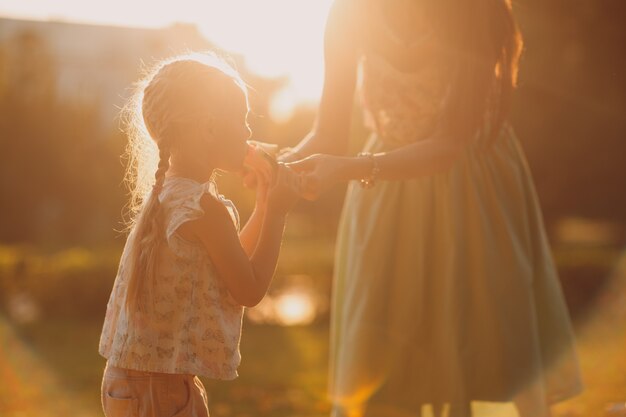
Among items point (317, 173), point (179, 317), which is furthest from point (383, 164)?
point (179, 317)

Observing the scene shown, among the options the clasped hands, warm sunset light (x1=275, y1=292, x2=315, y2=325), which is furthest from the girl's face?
warm sunset light (x1=275, y1=292, x2=315, y2=325)

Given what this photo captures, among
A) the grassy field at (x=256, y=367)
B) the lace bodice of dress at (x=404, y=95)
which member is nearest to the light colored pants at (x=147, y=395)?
the lace bodice of dress at (x=404, y=95)

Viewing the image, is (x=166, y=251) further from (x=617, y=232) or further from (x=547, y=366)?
(x=617, y=232)

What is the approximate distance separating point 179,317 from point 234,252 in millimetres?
239

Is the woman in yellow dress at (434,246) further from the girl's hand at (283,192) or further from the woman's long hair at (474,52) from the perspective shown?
the girl's hand at (283,192)

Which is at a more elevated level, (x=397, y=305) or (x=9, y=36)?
(x=9, y=36)

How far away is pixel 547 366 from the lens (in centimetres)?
397

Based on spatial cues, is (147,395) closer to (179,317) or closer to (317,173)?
(179,317)

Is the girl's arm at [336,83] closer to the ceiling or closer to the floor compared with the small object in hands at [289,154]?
closer to the ceiling

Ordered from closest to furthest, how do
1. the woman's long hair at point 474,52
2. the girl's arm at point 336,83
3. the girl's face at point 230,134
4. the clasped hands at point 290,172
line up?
the girl's face at point 230,134 < the clasped hands at point 290,172 < the woman's long hair at point 474,52 < the girl's arm at point 336,83

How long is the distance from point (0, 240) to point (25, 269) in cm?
730

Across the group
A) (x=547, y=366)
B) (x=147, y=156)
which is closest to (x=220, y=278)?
(x=147, y=156)

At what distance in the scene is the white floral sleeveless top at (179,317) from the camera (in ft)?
8.59

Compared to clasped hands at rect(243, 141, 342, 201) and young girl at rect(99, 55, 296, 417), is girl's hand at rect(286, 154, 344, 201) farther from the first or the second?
young girl at rect(99, 55, 296, 417)
